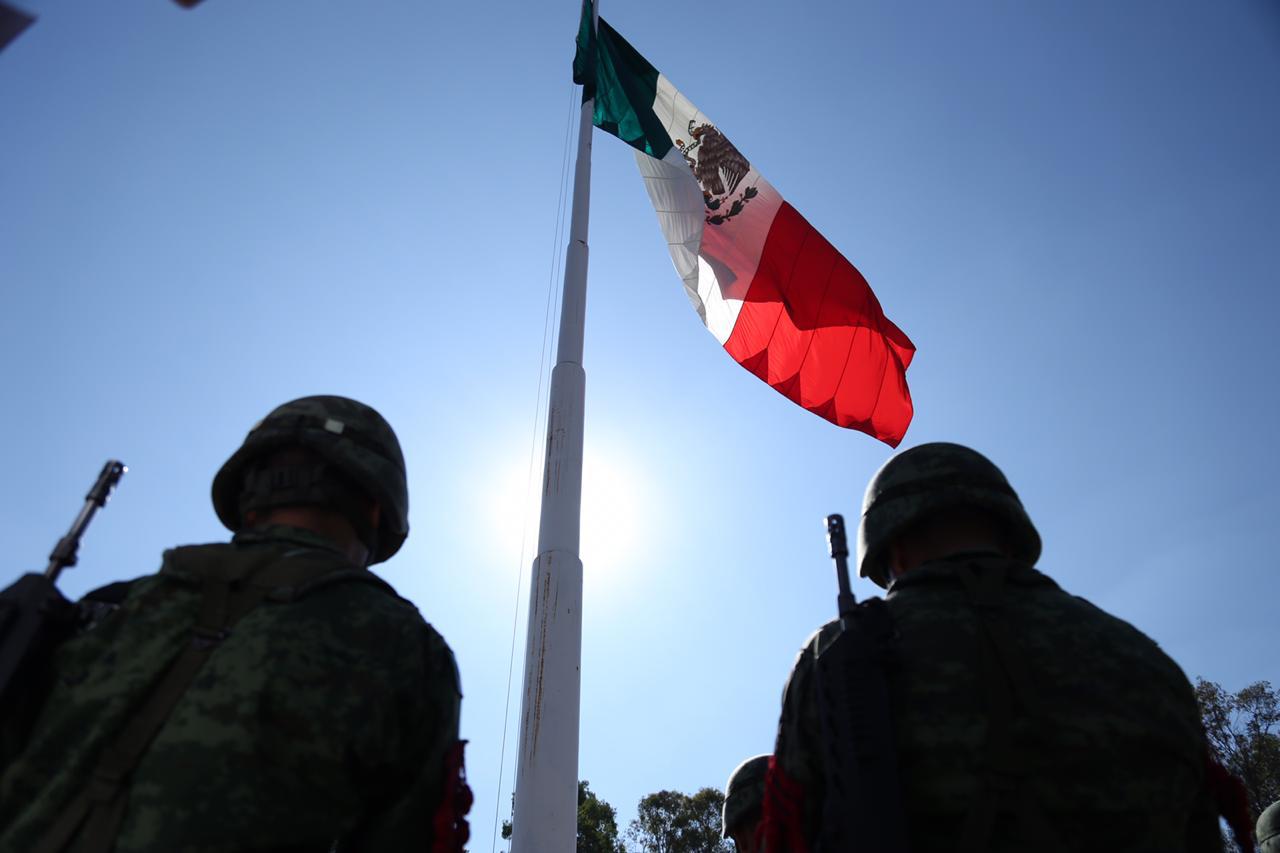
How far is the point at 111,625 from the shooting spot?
2.34 metres

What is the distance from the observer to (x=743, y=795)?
4551 mm

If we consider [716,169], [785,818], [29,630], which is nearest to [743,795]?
[785,818]

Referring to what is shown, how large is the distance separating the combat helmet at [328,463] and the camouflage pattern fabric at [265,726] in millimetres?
326

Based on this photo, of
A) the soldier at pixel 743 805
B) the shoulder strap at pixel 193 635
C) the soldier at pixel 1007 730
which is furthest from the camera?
the soldier at pixel 743 805

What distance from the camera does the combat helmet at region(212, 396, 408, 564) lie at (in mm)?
2924

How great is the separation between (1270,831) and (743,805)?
5884 mm

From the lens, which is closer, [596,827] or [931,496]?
[931,496]

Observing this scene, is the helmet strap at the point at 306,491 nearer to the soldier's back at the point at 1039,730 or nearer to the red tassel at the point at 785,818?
the red tassel at the point at 785,818

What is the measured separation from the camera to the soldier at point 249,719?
6.73 ft

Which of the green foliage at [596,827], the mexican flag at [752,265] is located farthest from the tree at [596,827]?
the mexican flag at [752,265]

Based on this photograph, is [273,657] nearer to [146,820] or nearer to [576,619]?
[146,820]

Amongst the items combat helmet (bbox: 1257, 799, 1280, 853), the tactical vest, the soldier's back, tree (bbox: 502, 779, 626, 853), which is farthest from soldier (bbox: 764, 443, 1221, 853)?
tree (bbox: 502, 779, 626, 853)

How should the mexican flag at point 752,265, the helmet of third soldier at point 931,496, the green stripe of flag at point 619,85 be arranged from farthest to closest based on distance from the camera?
the green stripe of flag at point 619,85, the mexican flag at point 752,265, the helmet of third soldier at point 931,496

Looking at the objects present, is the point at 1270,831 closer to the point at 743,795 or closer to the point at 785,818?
the point at 743,795
